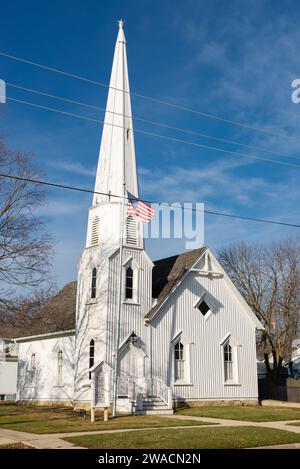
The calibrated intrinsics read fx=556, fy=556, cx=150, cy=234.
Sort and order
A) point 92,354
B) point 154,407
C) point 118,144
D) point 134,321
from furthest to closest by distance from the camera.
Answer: point 118,144 < point 134,321 < point 92,354 < point 154,407

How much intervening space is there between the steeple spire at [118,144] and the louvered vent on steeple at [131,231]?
4.64 feet

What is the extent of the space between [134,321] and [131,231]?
15.6ft

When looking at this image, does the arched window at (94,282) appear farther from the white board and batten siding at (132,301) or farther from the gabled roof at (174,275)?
the gabled roof at (174,275)

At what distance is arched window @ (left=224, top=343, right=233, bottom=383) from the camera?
30852mm

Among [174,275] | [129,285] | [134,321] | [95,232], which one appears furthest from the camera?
[174,275]

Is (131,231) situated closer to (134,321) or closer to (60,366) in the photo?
(134,321)

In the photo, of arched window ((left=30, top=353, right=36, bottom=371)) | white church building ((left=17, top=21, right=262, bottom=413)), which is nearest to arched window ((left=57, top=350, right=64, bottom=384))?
white church building ((left=17, top=21, right=262, bottom=413))

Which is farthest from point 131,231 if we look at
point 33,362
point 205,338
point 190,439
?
point 190,439

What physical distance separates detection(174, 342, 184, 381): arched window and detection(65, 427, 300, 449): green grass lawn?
1269 cm

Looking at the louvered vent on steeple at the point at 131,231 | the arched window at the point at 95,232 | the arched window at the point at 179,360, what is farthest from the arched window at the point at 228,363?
the arched window at the point at 95,232

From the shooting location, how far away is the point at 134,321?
28016 mm
